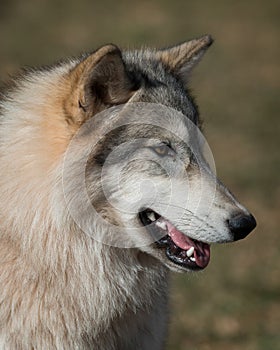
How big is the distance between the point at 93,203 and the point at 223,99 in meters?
13.8

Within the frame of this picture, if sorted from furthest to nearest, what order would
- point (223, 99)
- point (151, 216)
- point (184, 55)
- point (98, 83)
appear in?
point (223, 99), point (184, 55), point (151, 216), point (98, 83)

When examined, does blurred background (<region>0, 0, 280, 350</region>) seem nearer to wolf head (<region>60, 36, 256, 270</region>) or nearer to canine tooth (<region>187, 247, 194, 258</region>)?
canine tooth (<region>187, 247, 194, 258</region>)

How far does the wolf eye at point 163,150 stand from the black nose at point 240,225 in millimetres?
556

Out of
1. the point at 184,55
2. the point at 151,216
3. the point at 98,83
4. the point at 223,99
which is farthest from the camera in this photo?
the point at 223,99

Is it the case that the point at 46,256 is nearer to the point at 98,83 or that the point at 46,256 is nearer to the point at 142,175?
the point at 142,175

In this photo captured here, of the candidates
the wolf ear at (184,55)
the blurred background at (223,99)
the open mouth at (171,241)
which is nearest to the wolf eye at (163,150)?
the open mouth at (171,241)

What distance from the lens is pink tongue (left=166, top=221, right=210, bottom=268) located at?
4508 mm

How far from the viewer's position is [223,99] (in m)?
17.9

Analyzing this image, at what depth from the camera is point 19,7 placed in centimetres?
2588

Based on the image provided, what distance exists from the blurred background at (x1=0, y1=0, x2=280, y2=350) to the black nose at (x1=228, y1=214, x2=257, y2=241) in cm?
125

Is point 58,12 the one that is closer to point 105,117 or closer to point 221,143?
point 221,143

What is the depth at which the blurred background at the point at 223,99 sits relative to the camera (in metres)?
7.55

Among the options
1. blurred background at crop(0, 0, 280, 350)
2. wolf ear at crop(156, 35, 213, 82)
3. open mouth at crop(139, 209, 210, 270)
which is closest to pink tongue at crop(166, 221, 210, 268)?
open mouth at crop(139, 209, 210, 270)

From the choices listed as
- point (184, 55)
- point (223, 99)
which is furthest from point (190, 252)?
point (223, 99)
